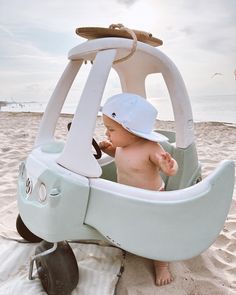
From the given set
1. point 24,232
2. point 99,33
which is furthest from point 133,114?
point 24,232

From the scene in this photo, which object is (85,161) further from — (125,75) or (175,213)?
(125,75)

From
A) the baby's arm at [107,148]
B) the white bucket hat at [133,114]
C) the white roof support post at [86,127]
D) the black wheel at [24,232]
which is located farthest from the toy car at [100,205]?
the baby's arm at [107,148]

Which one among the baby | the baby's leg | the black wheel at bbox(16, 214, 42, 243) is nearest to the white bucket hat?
the baby

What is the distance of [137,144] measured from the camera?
1.33 metres

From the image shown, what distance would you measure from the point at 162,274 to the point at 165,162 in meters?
0.42

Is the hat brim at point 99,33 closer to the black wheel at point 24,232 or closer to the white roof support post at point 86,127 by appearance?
the white roof support post at point 86,127

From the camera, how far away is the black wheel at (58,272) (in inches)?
44.3

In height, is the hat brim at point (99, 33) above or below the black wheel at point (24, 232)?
above

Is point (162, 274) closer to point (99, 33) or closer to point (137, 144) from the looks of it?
point (137, 144)

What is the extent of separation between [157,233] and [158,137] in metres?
0.36

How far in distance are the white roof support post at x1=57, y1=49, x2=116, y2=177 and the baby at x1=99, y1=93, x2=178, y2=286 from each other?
0.15 meters

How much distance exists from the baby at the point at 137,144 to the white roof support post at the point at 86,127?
5.9 inches

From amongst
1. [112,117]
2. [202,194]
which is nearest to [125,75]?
[112,117]

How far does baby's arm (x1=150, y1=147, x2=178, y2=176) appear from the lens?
45.8 inches
